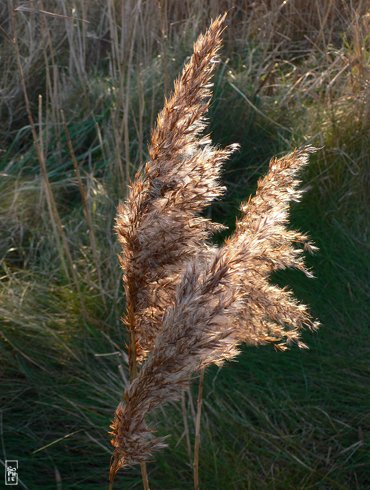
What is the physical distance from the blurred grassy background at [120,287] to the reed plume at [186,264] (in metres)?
0.84

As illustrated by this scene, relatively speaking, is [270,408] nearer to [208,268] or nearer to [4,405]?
[4,405]

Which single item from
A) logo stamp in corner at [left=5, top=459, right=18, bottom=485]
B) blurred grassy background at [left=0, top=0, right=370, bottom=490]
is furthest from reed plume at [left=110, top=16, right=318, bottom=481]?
logo stamp in corner at [left=5, top=459, right=18, bottom=485]

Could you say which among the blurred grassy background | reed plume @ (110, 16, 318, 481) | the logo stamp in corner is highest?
reed plume @ (110, 16, 318, 481)

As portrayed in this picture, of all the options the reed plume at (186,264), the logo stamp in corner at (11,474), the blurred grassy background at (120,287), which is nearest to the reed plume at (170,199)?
the reed plume at (186,264)

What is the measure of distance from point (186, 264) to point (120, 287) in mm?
1604

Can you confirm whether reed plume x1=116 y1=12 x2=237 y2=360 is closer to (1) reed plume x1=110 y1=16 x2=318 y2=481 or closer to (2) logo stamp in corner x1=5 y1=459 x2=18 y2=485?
(1) reed plume x1=110 y1=16 x2=318 y2=481

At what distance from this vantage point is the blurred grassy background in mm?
2182

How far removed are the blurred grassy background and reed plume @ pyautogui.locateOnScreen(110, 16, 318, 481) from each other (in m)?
0.84

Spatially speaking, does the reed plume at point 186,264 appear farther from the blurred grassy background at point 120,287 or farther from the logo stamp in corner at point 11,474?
the logo stamp in corner at point 11,474

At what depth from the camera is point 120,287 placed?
2.77 meters

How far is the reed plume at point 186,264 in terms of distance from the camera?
3.48ft

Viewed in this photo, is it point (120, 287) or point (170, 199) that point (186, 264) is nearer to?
point (170, 199)

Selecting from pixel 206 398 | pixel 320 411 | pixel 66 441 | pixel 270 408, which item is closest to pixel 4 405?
pixel 66 441

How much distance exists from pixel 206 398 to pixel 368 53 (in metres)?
2.15
